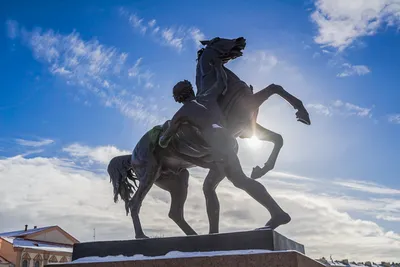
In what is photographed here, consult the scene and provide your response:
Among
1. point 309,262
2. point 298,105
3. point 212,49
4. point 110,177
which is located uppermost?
point 212,49

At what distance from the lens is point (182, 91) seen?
5.43m

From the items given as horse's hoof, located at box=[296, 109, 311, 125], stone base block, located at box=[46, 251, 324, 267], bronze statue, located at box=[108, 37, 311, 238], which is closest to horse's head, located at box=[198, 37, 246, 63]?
bronze statue, located at box=[108, 37, 311, 238]

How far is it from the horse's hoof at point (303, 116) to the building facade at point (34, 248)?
2926cm

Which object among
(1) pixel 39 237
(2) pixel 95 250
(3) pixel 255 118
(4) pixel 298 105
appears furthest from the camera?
(1) pixel 39 237

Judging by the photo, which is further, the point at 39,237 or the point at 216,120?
the point at 39,237

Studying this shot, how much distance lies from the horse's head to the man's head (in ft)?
2.79

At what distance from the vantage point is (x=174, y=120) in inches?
206

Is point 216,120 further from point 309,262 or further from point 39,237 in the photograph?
point 39,237

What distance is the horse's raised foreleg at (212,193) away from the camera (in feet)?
17.9

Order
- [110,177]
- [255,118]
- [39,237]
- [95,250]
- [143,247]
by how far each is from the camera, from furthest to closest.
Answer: [39,237]
[110,177]
[255,118]
[95,250]
[143,247]

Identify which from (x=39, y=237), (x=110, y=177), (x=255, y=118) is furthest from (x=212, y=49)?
(x=39, y=237)

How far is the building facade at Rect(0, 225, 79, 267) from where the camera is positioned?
29.7 meters

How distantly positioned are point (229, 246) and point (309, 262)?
0.79m

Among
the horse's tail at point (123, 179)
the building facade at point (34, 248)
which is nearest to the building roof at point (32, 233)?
the building facade at point (34, 248)
